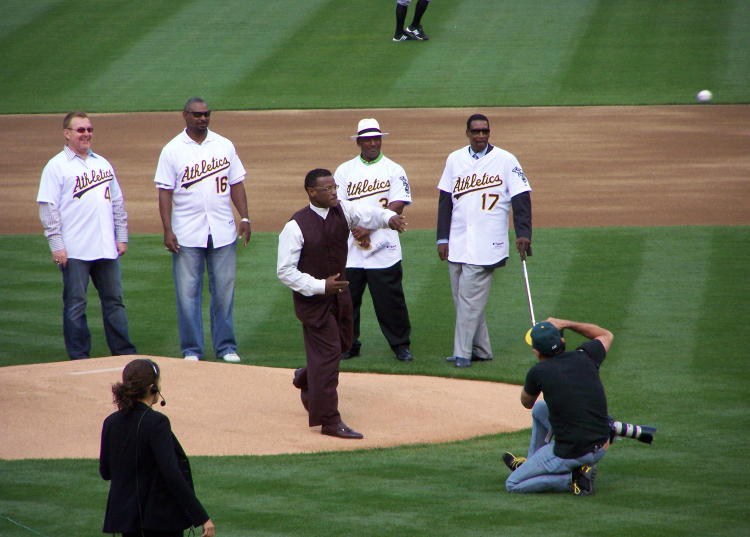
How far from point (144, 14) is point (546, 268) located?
21569 millimetres

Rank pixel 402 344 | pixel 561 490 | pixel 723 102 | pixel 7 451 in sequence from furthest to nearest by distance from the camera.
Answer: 1. pixel 723 102
2. pixel 402 344
3. pixel 7 451
4. pixel 561 490

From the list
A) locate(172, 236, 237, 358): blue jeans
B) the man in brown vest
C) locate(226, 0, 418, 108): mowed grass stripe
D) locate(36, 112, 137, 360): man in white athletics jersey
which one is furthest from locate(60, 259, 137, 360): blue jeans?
locate(226, 0, 418, 108): mowed grass stripe

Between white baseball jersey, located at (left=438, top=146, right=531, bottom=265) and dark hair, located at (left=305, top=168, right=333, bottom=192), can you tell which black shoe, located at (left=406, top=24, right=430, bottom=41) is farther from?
dark hair, located at (left=305, top=168, right=333, bottom=192)

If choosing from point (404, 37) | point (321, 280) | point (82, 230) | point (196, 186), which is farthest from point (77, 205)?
point (404, 37)

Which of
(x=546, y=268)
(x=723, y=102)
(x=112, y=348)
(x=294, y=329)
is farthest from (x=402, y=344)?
(x=723, y=102)

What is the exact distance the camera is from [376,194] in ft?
35.6

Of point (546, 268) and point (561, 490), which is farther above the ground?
point (561, 490)

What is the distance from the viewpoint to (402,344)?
1098cm

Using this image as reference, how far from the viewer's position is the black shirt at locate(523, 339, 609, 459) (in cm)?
712

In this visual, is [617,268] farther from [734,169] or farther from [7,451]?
[7,451]

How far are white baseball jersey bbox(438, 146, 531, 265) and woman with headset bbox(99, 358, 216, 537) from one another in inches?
211

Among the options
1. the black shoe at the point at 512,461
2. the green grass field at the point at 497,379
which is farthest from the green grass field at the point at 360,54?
the black shoe at the point at 512,461

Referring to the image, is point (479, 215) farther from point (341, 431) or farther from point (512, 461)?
point (512, 461)

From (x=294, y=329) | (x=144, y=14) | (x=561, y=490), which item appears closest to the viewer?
(x=561, y=490)
